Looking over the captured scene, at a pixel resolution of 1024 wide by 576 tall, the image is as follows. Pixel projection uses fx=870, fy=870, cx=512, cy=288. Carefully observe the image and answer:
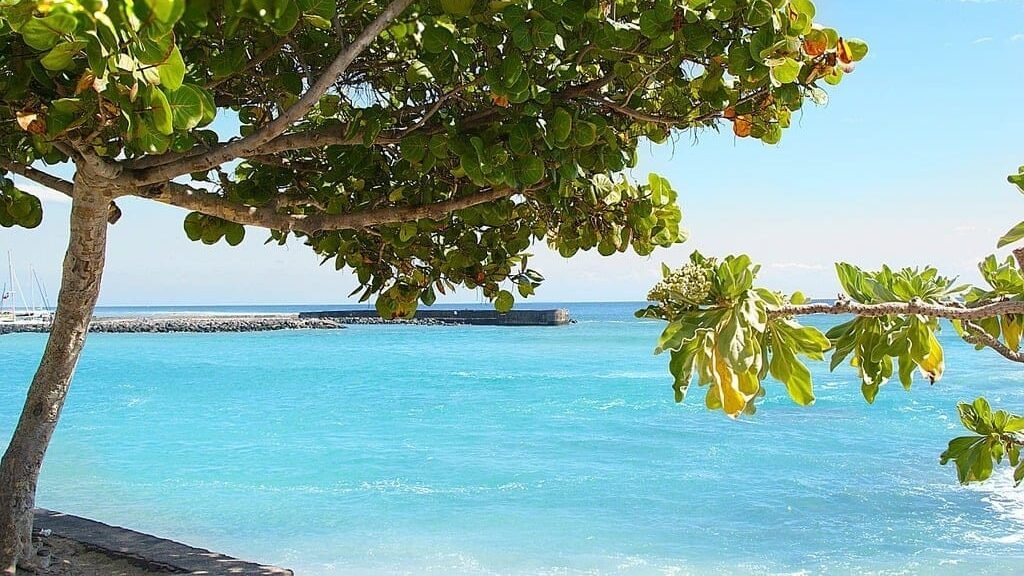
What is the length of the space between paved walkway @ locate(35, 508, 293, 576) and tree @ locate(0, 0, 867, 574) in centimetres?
52

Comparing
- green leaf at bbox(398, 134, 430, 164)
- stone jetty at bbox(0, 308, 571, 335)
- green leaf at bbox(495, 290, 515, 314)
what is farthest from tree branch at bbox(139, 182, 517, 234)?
stone jetty at bbox(0, 308, 571, 335)

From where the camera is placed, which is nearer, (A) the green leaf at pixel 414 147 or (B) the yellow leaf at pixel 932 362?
(B) the yellow leaf at pixel 932 362

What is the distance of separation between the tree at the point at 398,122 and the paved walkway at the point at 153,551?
0.52 meters

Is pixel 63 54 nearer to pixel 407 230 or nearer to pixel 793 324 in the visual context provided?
pixel 793 324

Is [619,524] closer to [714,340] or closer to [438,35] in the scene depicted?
[438,35]

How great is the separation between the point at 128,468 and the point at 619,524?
7267 mm

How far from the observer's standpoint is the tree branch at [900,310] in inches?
61.8

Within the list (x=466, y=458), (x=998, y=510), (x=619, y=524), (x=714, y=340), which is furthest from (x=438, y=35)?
(x=466, y=458)

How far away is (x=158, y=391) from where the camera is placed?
22.8m

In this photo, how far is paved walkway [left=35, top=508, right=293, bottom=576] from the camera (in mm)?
3832

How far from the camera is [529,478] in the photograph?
11.6 metres

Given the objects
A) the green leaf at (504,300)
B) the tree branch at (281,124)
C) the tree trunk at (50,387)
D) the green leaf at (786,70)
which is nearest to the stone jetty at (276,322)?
the green leaf at (504,300)

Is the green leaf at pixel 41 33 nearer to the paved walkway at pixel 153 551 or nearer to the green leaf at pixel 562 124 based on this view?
the green leaf at pixel 562 124

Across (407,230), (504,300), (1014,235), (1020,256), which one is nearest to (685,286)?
(1020,256)
